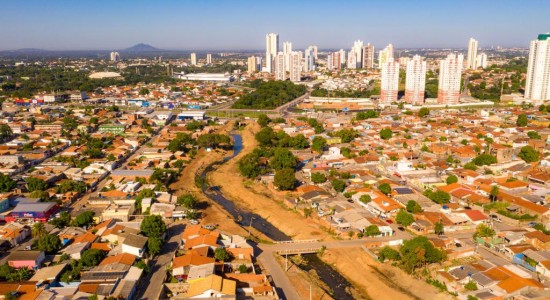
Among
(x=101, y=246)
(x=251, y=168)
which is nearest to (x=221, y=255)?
(x=101, y=246)

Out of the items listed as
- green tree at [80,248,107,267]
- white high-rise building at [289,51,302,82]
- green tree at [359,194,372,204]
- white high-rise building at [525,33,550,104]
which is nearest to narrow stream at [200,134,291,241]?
green tree at [359,194,372,204]

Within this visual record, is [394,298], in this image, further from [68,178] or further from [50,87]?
[50,87]

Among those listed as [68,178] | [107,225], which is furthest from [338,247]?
[68,178]

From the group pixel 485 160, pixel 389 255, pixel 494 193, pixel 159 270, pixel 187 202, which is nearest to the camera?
pixel 159 270

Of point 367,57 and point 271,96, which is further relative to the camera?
point 367,57

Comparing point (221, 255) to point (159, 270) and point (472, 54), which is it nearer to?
point (159, 270)

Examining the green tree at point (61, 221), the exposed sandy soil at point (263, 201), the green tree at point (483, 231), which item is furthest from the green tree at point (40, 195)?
the green tree at point (483, 231)

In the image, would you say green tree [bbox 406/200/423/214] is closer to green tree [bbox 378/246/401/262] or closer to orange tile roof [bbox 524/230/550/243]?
green tree [bbox 378/246/401/262]
